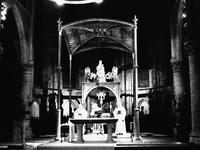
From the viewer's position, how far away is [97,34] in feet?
59.9

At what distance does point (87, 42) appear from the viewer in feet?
67.9

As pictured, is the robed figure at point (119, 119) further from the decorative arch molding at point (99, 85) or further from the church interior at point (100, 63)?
the decorative arch molding at point (99, 85)

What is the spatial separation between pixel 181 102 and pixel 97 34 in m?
7.46

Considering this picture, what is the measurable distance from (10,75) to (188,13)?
15.8 meters

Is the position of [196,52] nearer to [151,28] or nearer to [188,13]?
[188,13]

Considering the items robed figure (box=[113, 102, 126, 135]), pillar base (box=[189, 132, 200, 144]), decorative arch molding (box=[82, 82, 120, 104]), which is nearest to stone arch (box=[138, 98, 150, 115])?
decorative arch molding (box=[82, 82, 120, 104])

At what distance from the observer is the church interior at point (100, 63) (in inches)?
659

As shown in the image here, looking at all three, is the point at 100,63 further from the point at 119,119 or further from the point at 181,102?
the point at 181,102

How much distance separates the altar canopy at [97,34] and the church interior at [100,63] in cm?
7

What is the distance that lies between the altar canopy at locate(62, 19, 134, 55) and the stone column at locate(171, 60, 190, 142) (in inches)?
143

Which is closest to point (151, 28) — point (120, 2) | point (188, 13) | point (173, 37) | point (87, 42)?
point (120, 2)

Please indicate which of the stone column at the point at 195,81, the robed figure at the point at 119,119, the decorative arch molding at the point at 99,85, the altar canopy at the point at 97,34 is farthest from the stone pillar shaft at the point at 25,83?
the stone column at the point at 195,81

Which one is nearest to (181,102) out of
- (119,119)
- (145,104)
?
(119,119)

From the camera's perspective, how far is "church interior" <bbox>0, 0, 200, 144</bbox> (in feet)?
55.0
